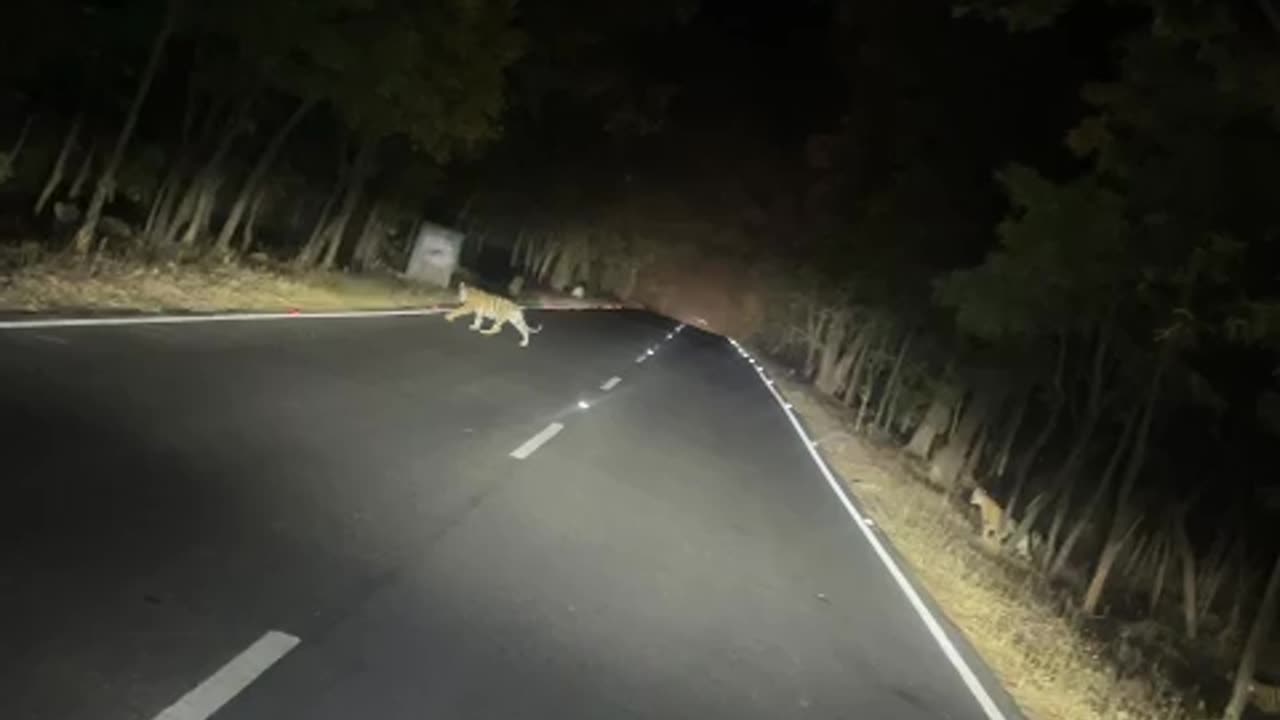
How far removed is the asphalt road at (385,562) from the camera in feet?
20.6

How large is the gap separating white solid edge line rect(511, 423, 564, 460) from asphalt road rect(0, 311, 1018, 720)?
0.12 m

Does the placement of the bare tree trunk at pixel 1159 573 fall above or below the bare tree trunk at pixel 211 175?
below

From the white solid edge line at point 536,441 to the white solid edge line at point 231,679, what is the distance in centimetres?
748

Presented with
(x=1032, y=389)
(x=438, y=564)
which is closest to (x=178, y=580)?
(x=438, y=564)

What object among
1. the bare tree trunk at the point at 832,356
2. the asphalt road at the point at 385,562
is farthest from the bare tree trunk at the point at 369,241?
the asphalt road at the point at 385,562

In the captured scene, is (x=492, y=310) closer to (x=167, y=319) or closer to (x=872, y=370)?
(x=167, y=319)

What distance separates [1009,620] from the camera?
13.7m

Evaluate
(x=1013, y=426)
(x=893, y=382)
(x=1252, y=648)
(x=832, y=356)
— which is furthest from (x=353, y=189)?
(x=1252, y=648)

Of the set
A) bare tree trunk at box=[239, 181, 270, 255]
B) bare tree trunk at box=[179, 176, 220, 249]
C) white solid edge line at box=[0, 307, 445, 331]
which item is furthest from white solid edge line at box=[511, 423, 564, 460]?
bare tree trunk at box=[239, 181, 270, 255]

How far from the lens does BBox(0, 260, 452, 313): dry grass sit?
1661 centimetres

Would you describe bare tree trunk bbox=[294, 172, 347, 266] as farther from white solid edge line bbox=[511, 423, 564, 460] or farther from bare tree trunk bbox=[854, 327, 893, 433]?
white solid edge line bbox=[511, 423, 564, 460]

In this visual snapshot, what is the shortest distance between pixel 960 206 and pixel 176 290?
19.4m

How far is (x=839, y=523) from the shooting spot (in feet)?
52.2

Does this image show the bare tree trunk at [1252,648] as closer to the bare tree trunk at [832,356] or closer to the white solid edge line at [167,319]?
the white solid edge line at [167,319]
